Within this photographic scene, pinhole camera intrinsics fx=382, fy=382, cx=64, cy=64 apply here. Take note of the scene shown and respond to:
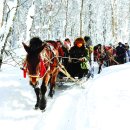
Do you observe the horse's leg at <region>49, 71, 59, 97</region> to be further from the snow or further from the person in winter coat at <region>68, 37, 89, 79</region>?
the person in winter coat at <region>68, 37, 89, 79</region>

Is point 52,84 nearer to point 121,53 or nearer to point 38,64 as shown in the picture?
point 38,64

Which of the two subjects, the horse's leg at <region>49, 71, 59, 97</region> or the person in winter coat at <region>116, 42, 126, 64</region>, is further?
the person in winter coat at <region>116, 42, 126, 64</region>

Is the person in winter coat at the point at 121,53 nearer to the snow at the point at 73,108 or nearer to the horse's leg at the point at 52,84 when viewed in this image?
the snow at the point at 73,108

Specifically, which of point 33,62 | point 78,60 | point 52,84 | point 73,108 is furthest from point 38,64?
point 78,60

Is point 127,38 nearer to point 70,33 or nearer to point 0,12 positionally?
point 70,33

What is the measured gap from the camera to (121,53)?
21750 mm

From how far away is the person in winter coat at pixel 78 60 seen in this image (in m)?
12.5

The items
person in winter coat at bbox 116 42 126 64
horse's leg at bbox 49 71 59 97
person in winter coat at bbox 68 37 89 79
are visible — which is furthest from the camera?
person in winter coat at bbox 116 42 126 64

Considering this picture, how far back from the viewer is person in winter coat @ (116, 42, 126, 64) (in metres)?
21.5

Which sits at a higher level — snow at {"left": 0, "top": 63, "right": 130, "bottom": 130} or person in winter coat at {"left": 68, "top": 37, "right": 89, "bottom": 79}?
person in winter coat at {"left": 68, "top": 37, "right": 89, "bottom": 79}

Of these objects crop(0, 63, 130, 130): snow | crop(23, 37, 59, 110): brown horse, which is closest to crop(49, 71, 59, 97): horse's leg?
crop(0, 63, 130, 130): snow

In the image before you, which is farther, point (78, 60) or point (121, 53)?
point (121, 53)

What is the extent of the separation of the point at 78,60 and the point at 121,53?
9640 millimetres

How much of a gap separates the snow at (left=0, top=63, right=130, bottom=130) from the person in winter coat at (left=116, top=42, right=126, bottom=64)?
9981 mm
